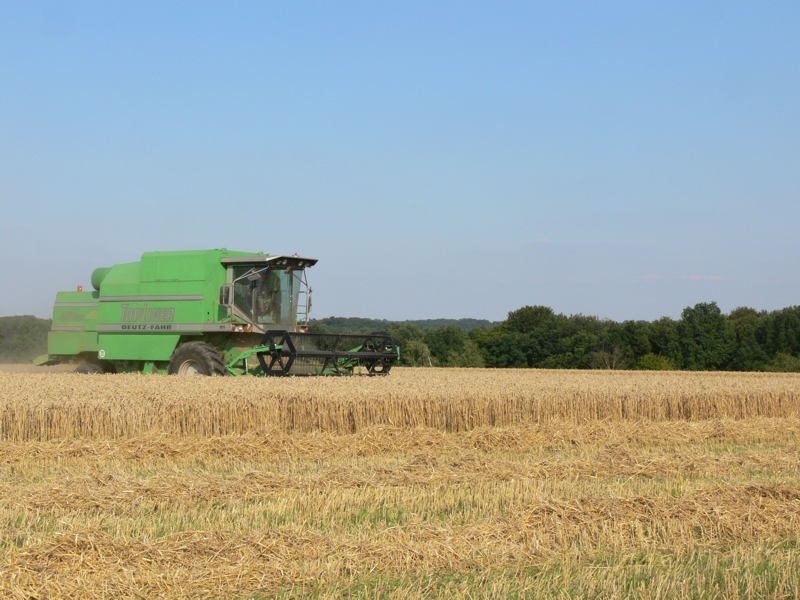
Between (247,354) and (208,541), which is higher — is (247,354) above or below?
above

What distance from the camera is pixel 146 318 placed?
53.2 feet

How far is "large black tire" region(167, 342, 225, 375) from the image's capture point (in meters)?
14.8

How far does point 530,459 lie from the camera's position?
914cm

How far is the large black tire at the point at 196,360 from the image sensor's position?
14844 mm

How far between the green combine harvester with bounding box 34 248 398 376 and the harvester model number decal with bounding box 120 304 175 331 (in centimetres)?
2

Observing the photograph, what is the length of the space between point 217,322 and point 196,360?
0.83 m

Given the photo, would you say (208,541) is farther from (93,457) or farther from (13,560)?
(93,457)

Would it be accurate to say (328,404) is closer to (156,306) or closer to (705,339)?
(156,306)

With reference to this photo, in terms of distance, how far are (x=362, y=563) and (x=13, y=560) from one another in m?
1.96

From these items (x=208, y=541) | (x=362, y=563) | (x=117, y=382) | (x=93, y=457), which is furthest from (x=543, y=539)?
(x=117, y=382)

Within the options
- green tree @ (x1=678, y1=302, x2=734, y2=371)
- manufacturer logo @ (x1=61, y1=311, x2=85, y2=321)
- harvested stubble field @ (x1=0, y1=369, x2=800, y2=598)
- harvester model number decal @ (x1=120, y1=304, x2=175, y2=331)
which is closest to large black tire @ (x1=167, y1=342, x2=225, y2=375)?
harvester model number decal @ (x1=120, y1=304, x2=175, y2=331)

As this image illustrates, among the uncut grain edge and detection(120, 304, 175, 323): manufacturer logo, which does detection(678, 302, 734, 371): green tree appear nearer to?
the uncut grain edge

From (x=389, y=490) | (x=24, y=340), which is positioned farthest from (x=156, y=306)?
(x=389, y=490)

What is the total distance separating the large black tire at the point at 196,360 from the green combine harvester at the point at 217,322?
0.02 m
